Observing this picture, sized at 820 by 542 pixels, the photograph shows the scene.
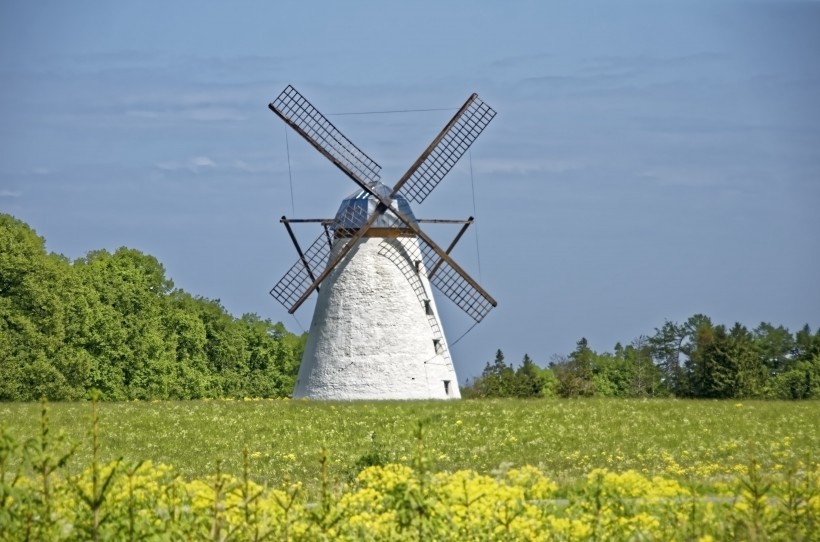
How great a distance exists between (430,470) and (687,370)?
76193mm

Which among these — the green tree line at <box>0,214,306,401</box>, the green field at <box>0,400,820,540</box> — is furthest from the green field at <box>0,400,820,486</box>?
the green tree line at <box>0,214,306,401</box>

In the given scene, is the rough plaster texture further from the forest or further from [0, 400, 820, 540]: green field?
the forest

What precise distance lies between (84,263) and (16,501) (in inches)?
2714

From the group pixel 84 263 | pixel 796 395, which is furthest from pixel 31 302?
pixel 796 395

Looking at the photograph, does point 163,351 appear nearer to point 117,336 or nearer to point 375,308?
point 117,336

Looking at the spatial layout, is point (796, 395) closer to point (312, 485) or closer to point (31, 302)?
point (31, 302)

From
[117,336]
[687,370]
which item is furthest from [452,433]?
[687,370]

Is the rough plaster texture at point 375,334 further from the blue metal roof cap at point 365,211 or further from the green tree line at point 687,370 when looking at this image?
the green tree line at point 687,370

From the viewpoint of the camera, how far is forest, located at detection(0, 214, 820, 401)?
6378 centimetres

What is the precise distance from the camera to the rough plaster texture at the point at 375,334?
148 ft

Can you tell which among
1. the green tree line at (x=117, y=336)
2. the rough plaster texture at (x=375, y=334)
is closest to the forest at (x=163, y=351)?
the green tree line at (x=117, y=336)

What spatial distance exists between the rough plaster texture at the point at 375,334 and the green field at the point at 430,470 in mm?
2088

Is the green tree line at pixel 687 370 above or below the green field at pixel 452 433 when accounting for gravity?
above

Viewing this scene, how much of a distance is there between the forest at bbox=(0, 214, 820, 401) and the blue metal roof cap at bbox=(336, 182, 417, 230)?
20739 mm
